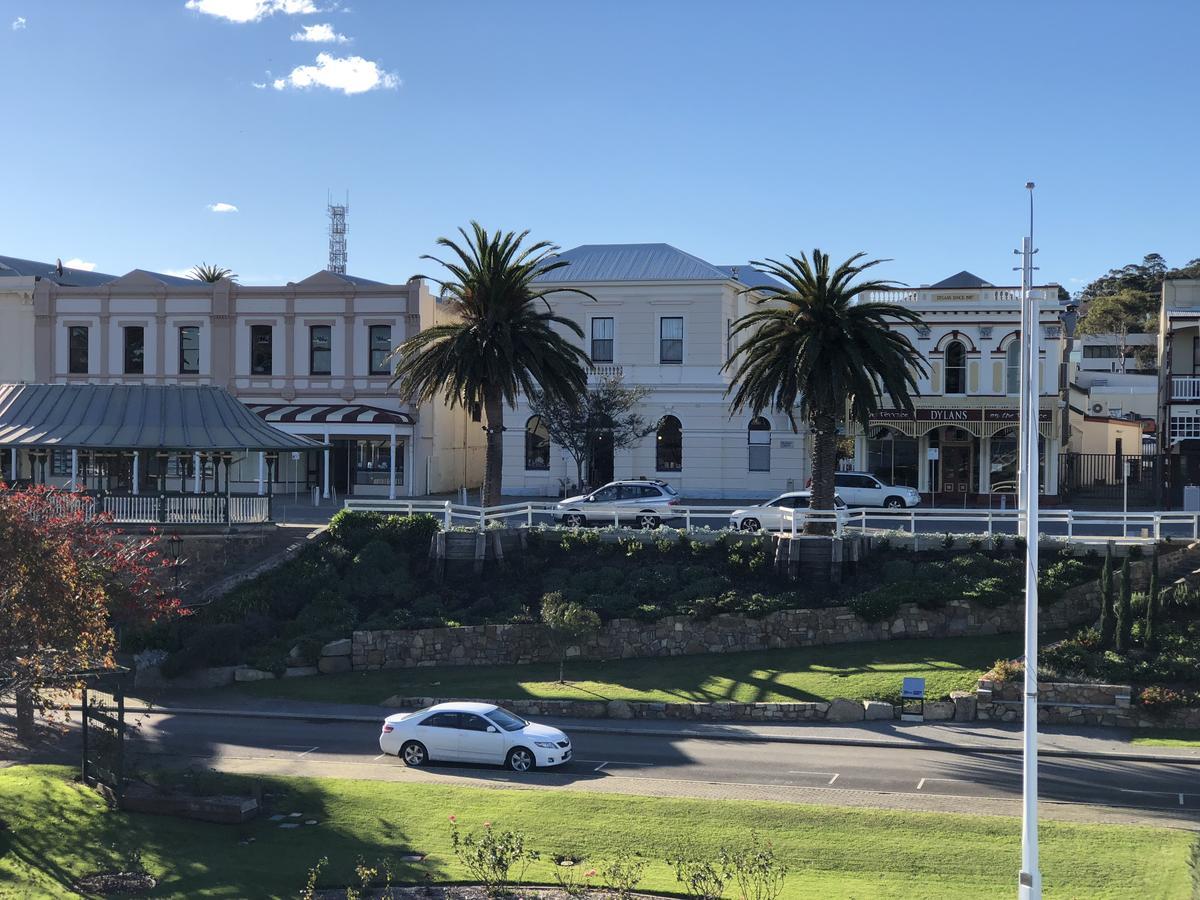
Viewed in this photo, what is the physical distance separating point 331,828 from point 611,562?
17.4 metres

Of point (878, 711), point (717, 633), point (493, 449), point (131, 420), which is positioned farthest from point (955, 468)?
point (131, 420)

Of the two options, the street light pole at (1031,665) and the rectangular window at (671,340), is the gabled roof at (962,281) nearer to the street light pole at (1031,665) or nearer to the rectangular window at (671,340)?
the rectangular window at (671,340)

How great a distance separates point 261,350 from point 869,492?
28.5m

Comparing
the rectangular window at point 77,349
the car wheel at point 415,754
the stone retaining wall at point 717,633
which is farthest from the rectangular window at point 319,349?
the car wheel at point 415,754

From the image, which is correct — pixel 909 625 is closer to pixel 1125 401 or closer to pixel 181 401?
pixel 181 401

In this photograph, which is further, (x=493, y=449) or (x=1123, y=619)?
(x=493, y=449)

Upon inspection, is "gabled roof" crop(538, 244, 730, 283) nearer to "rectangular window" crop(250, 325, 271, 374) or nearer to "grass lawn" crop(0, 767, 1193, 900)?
"rectangular window" crop(250, 325, 271, 374)

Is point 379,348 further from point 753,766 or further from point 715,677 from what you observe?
point 753,766

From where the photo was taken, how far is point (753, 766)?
23281mm

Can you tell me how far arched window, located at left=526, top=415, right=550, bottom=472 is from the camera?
54469 mm

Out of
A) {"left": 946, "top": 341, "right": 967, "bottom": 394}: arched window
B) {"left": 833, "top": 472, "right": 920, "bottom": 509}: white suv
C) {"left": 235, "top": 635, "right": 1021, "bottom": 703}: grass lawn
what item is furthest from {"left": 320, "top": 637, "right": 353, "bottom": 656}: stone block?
{"left": 946, "top": 341, "right": 967, "bottom": 394}: arched window

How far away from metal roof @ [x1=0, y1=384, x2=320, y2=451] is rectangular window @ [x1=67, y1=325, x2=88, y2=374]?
49.2ft

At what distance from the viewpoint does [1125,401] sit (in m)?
70.9

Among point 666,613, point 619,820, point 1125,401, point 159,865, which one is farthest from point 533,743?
point 1125,401
